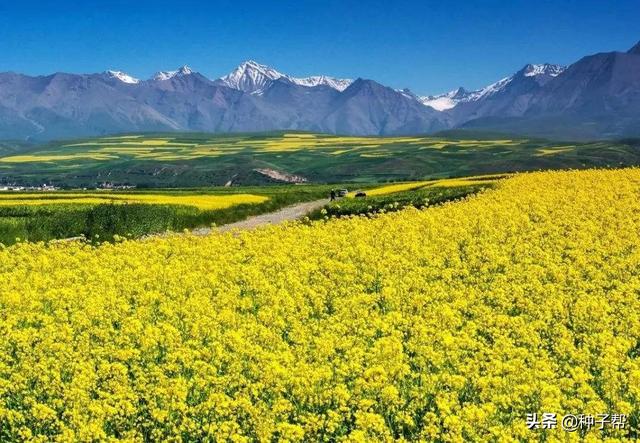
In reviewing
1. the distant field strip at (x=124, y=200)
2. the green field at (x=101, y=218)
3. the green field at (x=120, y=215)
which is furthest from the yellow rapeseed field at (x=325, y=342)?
the distant field strip at (x=124, y=200)

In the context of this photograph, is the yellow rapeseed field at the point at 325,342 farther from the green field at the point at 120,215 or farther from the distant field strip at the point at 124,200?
the distant field strip at the point at 124,200

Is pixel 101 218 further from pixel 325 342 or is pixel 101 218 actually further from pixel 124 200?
pixel 325 342

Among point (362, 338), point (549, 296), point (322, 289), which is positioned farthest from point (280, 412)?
point (549, 296)

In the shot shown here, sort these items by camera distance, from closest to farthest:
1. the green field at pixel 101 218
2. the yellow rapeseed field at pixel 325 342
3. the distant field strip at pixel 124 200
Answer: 1. the yellow rapeseed field at pixel 325 342
2. the green field at pixel 101 218
3. the distant field strip at pixel 124 200

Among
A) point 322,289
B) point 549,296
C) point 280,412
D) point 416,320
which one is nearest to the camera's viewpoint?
point 280,412

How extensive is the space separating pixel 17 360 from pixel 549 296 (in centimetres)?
1273

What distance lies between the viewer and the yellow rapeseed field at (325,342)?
1083 cm

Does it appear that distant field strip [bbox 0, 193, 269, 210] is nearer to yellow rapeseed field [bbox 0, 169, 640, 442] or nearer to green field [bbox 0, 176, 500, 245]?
green field [bbox 0, 176, 500, 245]

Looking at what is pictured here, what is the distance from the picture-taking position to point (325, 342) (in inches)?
520

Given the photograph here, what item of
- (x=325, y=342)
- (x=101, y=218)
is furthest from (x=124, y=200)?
(x=325, y=342)

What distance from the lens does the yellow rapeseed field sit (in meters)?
10.8

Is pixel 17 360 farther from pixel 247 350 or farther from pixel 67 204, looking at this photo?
pixel 67 204

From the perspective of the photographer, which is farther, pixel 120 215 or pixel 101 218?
pixel 120 215

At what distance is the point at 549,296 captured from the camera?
17.1 m
